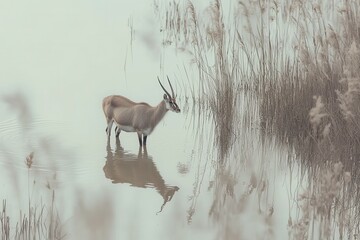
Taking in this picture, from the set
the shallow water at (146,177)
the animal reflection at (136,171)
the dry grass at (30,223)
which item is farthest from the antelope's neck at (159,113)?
the dry grass at (30,223)

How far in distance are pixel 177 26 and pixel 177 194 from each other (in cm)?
651

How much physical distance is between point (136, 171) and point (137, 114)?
119cm

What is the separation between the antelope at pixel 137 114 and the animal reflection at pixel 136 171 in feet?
0.99

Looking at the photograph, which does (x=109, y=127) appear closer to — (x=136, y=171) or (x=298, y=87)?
(x=136, y=171)

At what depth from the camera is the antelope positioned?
7305 mm

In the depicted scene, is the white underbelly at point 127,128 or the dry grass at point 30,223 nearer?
the dry grass at point 30,223

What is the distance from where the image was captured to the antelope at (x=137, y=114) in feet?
24.0

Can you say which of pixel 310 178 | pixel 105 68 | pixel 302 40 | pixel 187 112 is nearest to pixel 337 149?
pixel 310 178

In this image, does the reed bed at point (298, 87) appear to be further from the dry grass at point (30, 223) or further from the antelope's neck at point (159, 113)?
the dry grass at point (30, 223)

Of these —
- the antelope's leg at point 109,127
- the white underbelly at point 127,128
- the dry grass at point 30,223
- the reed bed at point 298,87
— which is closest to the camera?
the dry grass at point 30,223

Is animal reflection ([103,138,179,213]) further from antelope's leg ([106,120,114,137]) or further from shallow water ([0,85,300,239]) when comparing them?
antelope's leg ([106,120,114,137])

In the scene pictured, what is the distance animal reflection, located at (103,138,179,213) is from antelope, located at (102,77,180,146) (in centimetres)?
30

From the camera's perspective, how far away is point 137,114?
751cm

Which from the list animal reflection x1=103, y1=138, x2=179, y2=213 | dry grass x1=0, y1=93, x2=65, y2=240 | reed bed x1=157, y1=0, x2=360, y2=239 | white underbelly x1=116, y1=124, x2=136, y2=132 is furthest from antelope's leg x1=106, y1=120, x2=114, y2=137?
dry grass x1=0, y1=93, x2=65, y2=240
